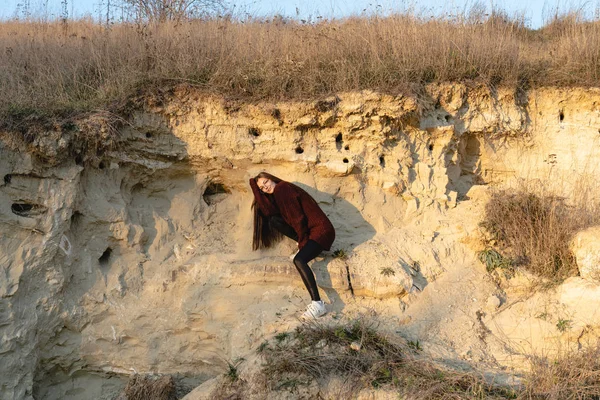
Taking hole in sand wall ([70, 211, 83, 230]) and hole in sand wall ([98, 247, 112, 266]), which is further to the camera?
hole in sand wall ([98, 247, 112, 266])

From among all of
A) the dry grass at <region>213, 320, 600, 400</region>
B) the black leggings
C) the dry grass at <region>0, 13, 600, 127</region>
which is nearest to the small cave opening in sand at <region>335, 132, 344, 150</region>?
the dry grass at <region>0, 13, 600, 127</region>

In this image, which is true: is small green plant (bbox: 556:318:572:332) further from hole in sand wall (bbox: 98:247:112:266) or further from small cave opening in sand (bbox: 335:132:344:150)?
hole in sand wall (bbox: 98:247:112:266)

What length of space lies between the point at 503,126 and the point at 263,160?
2.94 meters

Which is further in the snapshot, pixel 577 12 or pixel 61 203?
pixel 577 12

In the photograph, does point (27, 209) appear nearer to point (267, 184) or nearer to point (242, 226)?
point (242, 226)

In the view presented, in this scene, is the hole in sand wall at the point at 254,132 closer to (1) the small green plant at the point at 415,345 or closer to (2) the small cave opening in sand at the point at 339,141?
(2) the small cave opening in sand at the point at 339,141

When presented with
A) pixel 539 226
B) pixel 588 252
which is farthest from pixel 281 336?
pixel 588 252

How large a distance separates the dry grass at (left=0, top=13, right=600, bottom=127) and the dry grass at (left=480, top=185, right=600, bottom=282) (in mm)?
1579

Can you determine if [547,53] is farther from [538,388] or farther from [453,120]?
[538,388]

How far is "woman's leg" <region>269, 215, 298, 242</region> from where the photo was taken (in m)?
6.45

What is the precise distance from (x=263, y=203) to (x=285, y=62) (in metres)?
1.87

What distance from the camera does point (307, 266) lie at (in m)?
6.04

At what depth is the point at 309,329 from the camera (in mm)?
5582

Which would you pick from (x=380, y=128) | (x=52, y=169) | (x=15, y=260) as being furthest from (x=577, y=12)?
(x=15, y=260)
